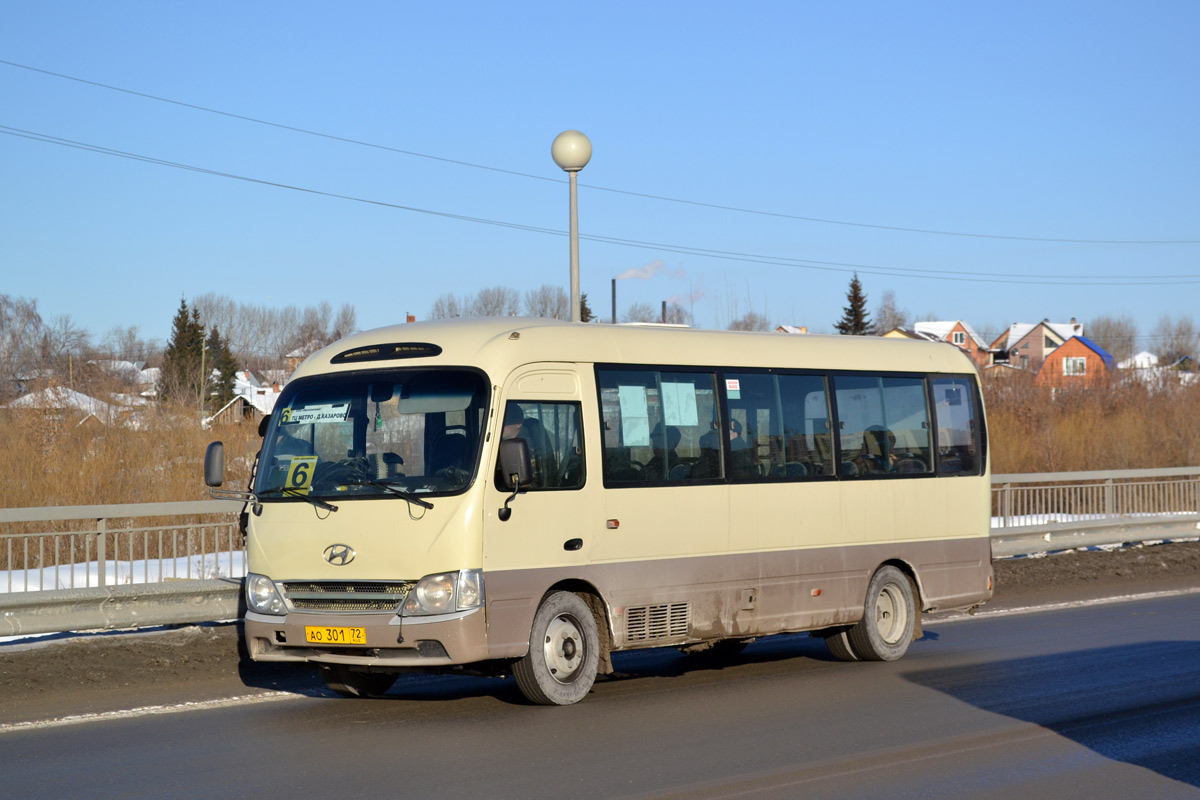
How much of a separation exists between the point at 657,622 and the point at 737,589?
1008 mm

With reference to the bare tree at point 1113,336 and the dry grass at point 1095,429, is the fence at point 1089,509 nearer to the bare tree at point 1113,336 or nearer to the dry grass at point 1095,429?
the dry grass at point 1095,429

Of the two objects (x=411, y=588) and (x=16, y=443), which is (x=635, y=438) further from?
(x=16, y=443)

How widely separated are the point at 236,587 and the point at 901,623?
6.35 metres

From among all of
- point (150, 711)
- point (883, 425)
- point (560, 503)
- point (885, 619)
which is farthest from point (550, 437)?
point (885, 619)

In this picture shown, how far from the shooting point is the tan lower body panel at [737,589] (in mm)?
9648

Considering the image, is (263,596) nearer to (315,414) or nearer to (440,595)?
(315,414)

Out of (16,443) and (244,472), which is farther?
(16,443)

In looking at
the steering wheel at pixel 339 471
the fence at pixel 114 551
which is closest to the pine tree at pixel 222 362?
the fence at pixel 114 551

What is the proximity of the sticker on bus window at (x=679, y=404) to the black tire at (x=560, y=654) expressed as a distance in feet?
6.00

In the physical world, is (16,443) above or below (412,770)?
above

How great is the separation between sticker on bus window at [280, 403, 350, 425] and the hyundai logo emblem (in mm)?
1014

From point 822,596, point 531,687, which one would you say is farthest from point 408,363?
point 822,596

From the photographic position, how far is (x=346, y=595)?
Result: 9531 mm

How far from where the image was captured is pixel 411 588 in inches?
366
